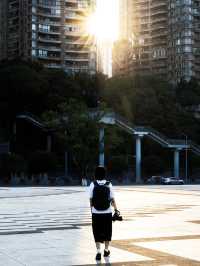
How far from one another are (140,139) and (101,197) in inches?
2676

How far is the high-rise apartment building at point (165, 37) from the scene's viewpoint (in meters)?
127

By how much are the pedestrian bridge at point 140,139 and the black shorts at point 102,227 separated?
190ft

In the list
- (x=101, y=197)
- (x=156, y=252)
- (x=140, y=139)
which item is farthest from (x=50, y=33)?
(x=101, y=197)

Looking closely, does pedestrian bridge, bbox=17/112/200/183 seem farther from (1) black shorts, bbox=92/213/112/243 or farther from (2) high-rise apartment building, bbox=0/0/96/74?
(1) black shorts, bbox=92/213/112/243

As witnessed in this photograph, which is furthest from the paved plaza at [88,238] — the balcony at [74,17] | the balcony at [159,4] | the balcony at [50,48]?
the balcony at [159,4]

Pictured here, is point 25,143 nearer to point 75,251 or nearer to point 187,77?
point 187,77

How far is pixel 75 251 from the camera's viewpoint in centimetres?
1117

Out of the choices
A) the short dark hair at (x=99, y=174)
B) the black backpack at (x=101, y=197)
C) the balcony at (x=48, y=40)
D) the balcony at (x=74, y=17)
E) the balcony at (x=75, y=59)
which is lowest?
the black backpack at (x=101, y=197)

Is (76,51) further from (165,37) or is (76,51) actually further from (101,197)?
(101,197)

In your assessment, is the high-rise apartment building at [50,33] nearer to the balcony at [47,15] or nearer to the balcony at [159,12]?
the balcony at [47,15]

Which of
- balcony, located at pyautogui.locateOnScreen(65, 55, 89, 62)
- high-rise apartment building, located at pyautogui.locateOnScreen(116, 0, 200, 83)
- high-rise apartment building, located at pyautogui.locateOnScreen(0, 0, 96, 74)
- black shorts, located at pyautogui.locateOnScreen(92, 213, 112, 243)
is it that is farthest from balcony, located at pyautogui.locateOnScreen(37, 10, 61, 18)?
black shorts, located at pyautogui.locateOnScreen(92, 213, 112, 243)

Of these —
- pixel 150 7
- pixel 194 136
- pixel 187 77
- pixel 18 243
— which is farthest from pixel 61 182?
pixel 150 7

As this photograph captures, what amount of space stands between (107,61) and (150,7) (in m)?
28.1

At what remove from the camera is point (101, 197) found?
1038 cm
